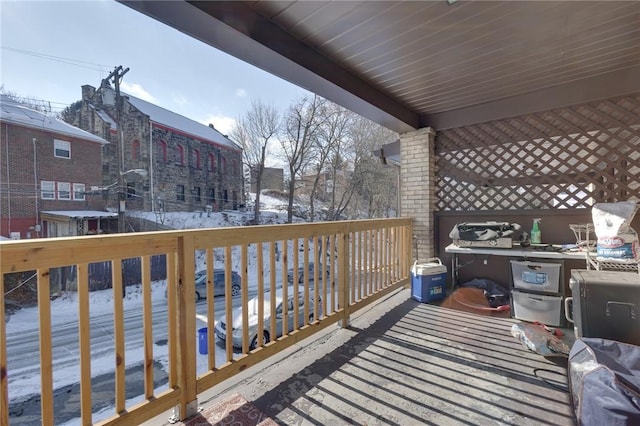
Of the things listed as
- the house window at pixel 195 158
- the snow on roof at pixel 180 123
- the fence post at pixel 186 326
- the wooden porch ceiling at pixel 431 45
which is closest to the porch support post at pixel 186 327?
the fence post at pixel 186 326

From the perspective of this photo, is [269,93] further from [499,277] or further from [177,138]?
[499,277]

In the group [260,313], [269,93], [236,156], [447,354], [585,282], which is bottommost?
[447,354]

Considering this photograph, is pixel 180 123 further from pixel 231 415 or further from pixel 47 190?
pixel 231 415

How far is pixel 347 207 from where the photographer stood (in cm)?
1677

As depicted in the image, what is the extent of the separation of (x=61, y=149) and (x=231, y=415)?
14.8 meters

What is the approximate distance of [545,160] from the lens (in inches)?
141

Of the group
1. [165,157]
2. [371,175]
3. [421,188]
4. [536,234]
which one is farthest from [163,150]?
[536,234]

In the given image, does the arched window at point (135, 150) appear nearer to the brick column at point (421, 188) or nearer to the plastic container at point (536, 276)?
the brick column at point (421, 188)

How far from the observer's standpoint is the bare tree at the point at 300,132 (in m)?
15.0

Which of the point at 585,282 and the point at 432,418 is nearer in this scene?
the point at 432,418

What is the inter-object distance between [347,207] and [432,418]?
50.3ft

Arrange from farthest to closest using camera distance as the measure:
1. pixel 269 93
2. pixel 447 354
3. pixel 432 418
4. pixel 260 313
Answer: pixel 269 93 < pixel 447 354 < pixel 260 313 < pixel 432 418

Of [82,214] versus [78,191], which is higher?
[78,191]

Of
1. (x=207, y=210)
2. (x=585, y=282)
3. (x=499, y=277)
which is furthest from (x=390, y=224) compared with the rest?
(x=207, y=210)
